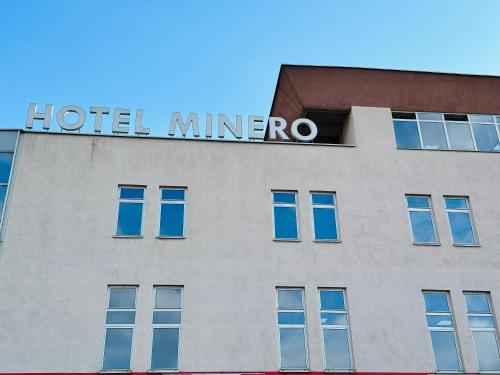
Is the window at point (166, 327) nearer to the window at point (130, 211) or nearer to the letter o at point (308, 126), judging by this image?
the window at point (130, 211)

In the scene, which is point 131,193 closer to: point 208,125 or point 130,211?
point 130,211

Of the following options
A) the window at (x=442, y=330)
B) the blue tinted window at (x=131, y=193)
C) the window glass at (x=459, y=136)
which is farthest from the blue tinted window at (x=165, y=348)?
the window glass at (x=459, y=136)

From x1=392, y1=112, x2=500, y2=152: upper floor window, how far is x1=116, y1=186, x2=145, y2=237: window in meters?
9.43

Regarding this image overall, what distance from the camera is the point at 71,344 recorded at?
16.7m

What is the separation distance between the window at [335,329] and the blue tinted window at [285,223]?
83.2 inches

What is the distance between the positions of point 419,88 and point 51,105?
13.5 meters

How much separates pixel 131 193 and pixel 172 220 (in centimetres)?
167

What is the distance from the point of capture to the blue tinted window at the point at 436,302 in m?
18.6

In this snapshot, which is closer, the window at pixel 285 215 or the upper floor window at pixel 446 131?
the window at pixel 285 215

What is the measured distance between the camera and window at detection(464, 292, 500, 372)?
1795cm

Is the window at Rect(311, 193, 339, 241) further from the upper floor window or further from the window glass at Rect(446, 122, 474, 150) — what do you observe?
the window glass at Rect(446, 122, 474, 150)

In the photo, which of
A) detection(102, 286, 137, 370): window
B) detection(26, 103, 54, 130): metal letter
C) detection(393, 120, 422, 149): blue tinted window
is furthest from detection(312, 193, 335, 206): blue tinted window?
detection(26, 103, 54, 130): metal letter

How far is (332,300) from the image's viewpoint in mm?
18328

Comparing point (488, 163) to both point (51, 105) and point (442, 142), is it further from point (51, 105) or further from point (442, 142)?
point (51, 105)
